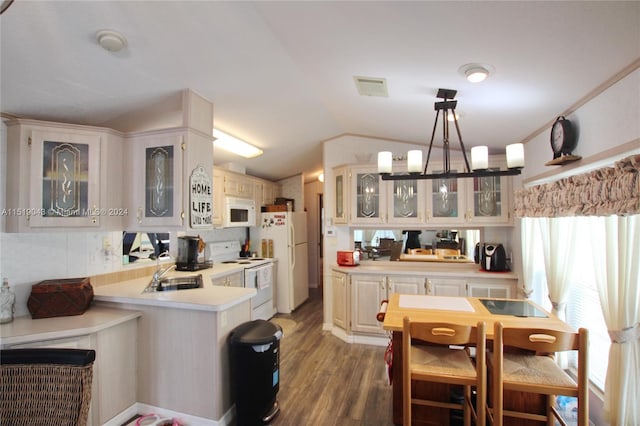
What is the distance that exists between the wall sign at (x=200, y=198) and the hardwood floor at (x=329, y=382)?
1.66m

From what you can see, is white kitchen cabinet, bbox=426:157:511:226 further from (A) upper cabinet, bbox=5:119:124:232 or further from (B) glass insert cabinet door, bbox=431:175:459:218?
(A) upper cabinet, bbox=5:119:124:232

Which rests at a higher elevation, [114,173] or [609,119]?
[609,119]

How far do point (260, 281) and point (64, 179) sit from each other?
260 centimetres

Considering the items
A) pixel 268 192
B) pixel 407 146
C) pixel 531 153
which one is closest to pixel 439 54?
pixel 531 153

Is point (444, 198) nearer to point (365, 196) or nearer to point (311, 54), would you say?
point (365, 196)

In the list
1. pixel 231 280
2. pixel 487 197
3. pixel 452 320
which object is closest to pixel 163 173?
pixel 231 280

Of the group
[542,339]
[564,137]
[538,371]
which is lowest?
[538,371]

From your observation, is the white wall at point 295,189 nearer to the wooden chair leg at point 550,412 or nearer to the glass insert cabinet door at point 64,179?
the glass insert cabinet door at point 64,179

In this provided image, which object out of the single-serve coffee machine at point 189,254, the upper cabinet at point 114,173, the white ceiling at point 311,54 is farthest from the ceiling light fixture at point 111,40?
the single-serve coffee machine at point 189,254

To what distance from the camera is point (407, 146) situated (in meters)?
4.11

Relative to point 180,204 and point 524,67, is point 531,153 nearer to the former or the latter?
point 524,67

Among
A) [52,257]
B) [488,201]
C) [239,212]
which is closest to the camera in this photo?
[52,257]

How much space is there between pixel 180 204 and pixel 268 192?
327cm

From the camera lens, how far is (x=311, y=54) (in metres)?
2.13
